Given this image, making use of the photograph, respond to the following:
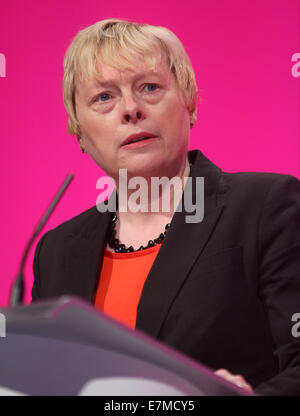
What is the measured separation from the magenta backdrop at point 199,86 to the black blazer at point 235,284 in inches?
25.1

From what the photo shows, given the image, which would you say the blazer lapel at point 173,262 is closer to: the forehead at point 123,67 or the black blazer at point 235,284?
the black blazer at point 235,284

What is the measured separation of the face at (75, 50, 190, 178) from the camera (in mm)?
1326

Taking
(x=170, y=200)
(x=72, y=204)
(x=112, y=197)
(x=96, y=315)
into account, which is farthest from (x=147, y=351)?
(x=72, y=204)

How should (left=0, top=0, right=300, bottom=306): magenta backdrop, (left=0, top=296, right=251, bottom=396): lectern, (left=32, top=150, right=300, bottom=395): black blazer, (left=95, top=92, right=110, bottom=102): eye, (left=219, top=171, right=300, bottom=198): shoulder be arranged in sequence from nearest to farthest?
(left=0, top=296, right=251, bottom=396): lectern < (left=32, top=150, right=300, bottom=395): black blazer < (left=219, top=171, right=300, bottom=198): shoulder < (left=95, top=92, right=110, bottom=102): eye < (left=0, top=0, right=300, bottom=306): magenta backdrop

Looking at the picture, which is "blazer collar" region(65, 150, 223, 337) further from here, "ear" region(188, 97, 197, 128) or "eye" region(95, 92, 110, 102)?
"eye" region(95, 92, 110, 102)

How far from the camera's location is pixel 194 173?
1418 millimetres

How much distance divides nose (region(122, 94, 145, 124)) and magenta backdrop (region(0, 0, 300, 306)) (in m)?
0.67

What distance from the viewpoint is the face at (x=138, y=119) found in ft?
4.35

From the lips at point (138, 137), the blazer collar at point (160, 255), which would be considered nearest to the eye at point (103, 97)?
the lips at point (138, 137)

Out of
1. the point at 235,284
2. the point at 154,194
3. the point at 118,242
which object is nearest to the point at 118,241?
the point at 118,242

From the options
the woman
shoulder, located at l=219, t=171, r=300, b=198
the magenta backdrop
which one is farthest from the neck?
the magenta backdrop

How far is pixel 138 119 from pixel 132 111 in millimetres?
23

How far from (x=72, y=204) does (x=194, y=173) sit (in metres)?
0.76

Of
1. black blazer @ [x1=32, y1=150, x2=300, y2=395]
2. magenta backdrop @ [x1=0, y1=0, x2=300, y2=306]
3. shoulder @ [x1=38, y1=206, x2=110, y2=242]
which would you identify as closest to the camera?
black blazer @ [x1=32, y1=150, x2=300, y2=395]
